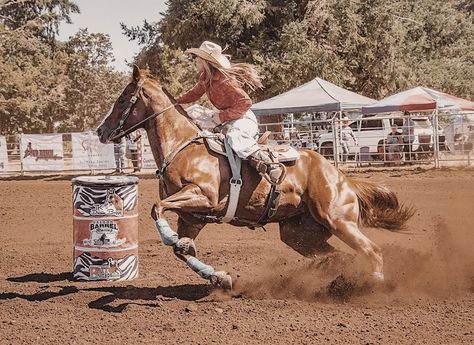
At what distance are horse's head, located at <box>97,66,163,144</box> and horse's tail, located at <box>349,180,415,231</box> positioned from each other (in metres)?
2.24

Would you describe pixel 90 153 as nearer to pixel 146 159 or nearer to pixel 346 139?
pixel 146 159

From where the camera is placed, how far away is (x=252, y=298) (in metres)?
6.26

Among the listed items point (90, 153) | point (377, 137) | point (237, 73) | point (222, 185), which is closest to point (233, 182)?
point (222, 185)

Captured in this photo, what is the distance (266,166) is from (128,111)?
4.79 ft

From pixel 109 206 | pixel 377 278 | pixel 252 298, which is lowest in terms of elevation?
pixel 252 298

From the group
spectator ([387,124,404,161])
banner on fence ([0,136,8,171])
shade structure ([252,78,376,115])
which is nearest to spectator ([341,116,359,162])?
shade structure ([252,78,376,115])

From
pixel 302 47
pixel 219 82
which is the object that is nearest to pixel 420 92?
pixel 302 47

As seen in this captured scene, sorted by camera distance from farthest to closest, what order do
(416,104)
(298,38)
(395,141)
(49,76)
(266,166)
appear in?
(49,76) < (298,38) < (416,104) < (395,141) < (266,166)

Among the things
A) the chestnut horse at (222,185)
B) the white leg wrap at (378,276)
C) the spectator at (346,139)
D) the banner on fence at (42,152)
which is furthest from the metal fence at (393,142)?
the white leg wrap at (378,276)

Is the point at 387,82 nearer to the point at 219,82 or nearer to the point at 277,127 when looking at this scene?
the point at 277,127

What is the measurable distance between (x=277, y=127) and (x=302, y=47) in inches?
134

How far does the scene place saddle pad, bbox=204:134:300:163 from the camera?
6.29m

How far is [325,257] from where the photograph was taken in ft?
23.0

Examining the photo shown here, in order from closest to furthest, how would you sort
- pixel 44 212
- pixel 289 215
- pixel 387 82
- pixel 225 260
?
pixel 289 215 < pixel 225 260 < pixel 44 212 < pixel 387 82
